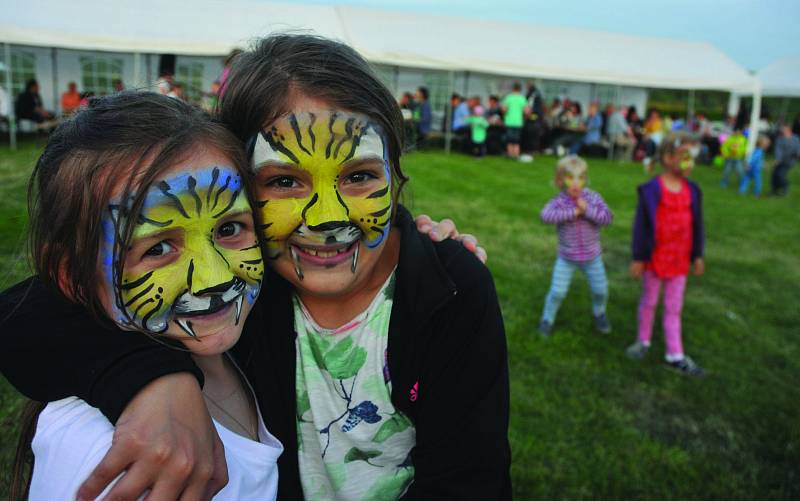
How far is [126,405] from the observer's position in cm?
100

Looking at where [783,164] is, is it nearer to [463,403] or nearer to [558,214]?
[558,214]

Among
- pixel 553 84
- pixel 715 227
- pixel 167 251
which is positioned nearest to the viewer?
pixel 167 251

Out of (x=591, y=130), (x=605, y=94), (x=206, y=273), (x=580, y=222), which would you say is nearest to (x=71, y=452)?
(x=206, y=273)

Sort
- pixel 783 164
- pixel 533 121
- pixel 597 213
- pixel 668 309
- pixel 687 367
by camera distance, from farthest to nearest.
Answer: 1. pixel 533 121
2. pixel 783 164
3. pixel 597 213
4. pixel 668 309
5. pixel 687 367

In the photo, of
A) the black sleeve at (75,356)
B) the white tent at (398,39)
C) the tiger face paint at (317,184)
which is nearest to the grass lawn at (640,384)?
the black sleeve at (75,356)

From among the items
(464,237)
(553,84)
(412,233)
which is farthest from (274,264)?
(553,84)

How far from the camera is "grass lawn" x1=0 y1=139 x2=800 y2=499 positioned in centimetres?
304

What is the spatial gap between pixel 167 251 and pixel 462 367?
2.25 feet

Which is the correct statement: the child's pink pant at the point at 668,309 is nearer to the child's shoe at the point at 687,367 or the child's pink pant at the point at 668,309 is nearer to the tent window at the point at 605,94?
the child's shoe at the point at 687,367

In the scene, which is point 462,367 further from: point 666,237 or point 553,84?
point 553,84

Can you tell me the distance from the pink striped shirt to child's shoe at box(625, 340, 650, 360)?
0.71 m

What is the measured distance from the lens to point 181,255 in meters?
1.17

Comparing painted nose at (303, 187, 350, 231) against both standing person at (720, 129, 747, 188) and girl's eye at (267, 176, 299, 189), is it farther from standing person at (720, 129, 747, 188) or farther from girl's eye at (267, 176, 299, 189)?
standing person at (720, 129, 747, 188)

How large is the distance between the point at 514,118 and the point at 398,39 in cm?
339
